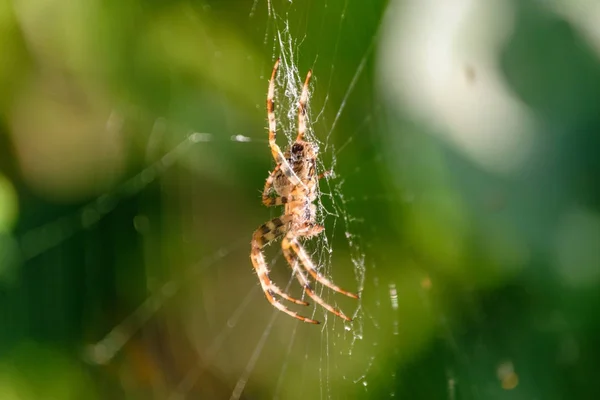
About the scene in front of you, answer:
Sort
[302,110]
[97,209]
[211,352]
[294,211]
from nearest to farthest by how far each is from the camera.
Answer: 1. [302,110]
2. [294,211]
3. [97,209]
4. [211,352]

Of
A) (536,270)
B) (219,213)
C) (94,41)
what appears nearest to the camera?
(536,270)

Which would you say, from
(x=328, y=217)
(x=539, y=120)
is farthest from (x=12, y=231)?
(x=539, y=120)

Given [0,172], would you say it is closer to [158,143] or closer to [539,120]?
[158,143]

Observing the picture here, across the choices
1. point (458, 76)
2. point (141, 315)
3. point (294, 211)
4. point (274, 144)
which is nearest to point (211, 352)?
point (141, 315)

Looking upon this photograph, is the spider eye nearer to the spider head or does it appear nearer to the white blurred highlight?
the spider head

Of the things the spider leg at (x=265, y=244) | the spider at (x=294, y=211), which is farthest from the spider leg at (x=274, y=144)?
the spider leg at (x=265, y=244)

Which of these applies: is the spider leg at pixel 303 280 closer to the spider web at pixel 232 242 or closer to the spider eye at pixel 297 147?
the spider web at pixel 232 242

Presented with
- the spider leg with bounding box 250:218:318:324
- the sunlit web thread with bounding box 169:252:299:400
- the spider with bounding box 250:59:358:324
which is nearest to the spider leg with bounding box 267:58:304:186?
the spider with bounding box 250:59:358:324

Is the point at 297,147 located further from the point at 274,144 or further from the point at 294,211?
the point at 294,211
